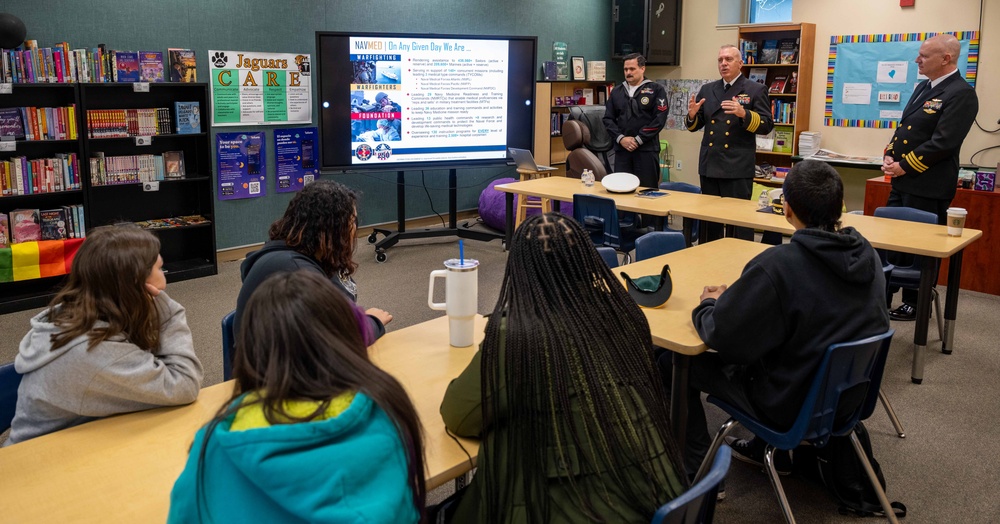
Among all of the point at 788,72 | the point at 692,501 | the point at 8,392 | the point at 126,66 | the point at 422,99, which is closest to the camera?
the point at 692,501

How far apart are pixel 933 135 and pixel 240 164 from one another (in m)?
4.77

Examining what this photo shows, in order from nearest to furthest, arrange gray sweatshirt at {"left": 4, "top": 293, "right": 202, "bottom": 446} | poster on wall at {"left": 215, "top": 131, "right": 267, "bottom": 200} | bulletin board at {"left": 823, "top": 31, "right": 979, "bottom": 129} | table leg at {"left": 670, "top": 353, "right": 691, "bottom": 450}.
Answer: gray sweatshirt at {"left": 4, "top": 293, "right": 202, "bottom": 446} < table leg at {"left": 670, "top": 353, "right": 691, "bottom": 450} < poster on wall at {"left": 215, "top": 131, "right": 267, "bottom": 200} < bulletin board at {"left": 823, "top": 31, "right": 979, "bottom": 129}

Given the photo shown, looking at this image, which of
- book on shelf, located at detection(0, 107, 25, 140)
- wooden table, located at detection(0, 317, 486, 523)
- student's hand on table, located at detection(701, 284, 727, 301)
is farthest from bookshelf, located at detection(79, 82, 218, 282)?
student's hand on table, located at detection(701, 284, 727, 301)

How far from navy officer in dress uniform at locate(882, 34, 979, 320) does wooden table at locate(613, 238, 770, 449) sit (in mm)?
1831

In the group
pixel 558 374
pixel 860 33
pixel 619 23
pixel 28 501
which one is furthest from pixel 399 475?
pixel 619 23

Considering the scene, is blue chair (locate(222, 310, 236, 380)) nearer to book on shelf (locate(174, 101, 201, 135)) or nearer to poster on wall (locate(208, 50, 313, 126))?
book on shelf (locate(174, 101, 201, 135))

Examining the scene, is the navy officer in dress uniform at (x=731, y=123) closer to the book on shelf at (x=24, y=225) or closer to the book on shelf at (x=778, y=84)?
the book on shelf at (x=778, y=84)

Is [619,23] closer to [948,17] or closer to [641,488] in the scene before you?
[948,17]

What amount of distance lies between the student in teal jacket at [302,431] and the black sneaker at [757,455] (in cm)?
212

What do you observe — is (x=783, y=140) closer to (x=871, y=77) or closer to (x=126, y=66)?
(x=871, y=77)

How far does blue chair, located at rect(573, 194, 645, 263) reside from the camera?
487 cm

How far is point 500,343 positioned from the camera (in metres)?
1.56

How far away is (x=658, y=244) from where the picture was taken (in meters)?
3.69

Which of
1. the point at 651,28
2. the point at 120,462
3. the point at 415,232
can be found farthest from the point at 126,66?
the point at 651,28
